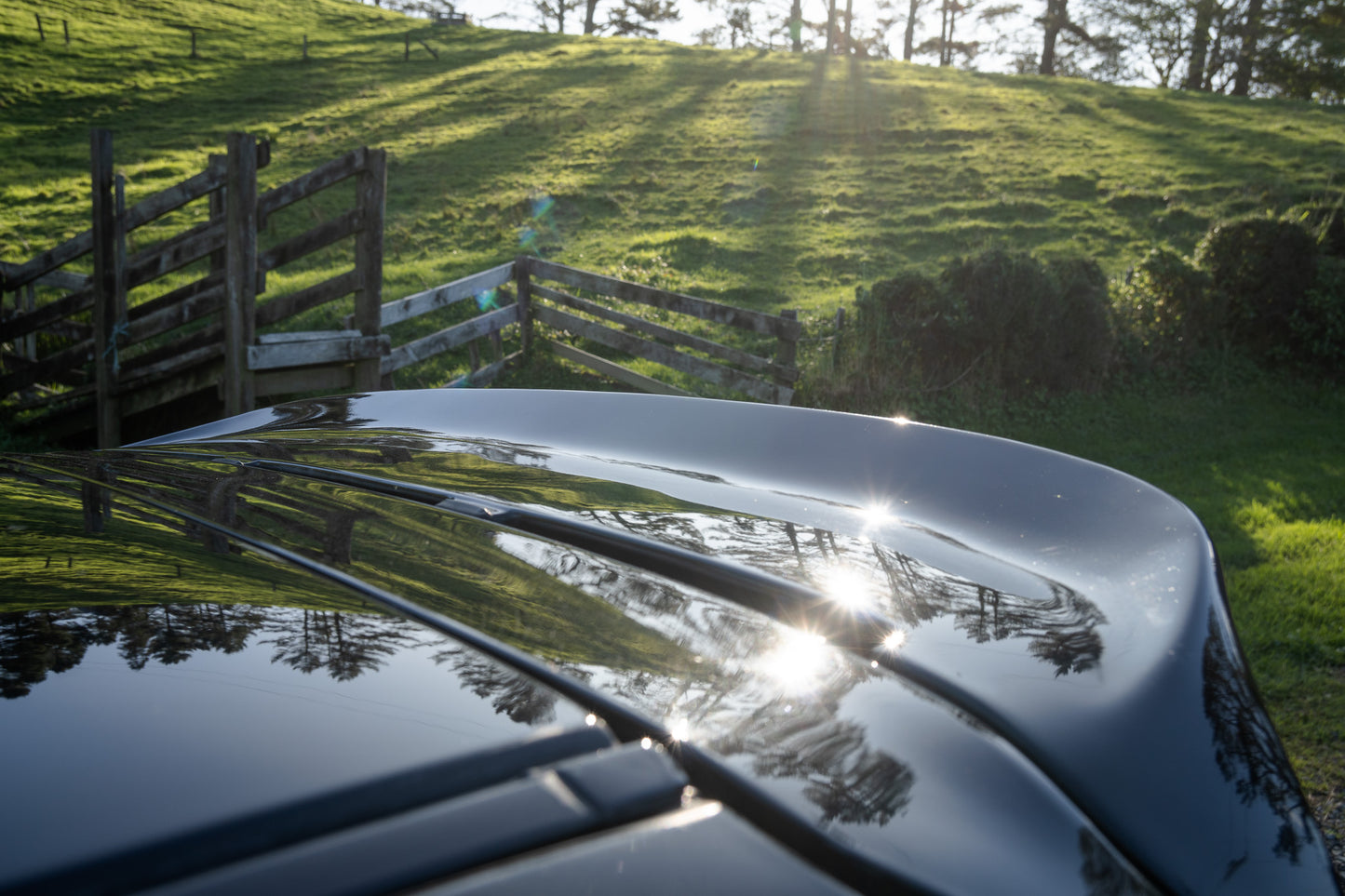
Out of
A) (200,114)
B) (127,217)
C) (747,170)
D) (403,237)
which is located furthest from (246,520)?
(200,114)

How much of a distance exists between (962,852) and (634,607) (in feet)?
1.29

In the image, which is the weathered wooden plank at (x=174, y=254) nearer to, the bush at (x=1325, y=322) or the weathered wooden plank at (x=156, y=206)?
the weathered wooden plank at (x=156, y=206)

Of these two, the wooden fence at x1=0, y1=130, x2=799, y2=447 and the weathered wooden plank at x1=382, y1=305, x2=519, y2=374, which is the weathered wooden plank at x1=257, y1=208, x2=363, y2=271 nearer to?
the wooden fence at x1=0, y1=130, x2=799, y2=447

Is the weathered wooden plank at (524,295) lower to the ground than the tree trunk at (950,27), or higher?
lower

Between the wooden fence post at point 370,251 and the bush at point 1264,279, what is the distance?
9.04 metres

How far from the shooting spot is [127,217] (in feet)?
20.6

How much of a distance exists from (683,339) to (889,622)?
753 centimetres

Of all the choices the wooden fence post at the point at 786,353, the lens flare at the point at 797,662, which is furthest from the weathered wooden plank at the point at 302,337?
the lens flare at the point at 797,662

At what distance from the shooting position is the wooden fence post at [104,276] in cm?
640

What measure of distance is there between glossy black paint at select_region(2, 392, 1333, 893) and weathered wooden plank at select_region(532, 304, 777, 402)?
6.17m

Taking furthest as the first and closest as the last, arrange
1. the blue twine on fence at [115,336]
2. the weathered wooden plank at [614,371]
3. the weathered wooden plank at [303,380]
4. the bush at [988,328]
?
the weathered wooden plank at [614,371], the bush at [988,328], the blue twine on fence at [115,336], the weathered wooden plank at [303,380]

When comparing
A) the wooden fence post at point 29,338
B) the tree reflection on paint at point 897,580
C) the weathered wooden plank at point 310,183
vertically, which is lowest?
the wooden fence post at point 29,338

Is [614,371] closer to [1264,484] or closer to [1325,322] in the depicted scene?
[1264,484]

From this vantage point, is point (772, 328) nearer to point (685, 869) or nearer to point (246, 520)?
point (246, 520)
